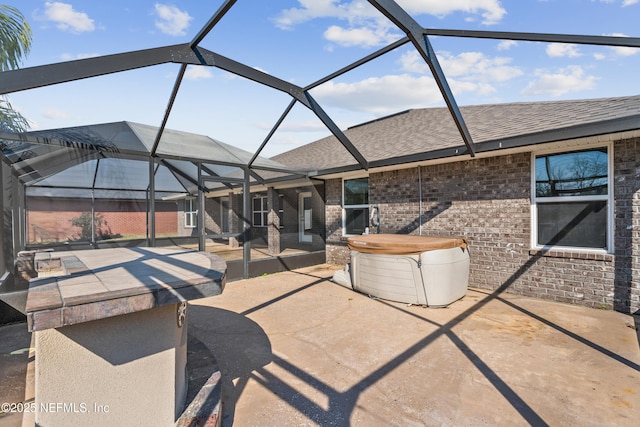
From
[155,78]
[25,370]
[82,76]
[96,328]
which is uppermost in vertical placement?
[155,78]

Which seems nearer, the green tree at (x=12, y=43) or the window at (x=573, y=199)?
the window at (x=573, y=199)

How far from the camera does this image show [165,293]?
5.42ft

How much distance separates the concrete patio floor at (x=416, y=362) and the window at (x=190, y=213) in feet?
9.18

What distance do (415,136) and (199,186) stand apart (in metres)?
→ 5.65

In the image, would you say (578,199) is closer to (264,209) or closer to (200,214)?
(200,214)

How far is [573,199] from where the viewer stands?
5184 millimetres

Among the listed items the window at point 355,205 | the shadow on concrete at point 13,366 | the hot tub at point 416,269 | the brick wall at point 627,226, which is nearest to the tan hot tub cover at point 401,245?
the hot tub at point 416,269

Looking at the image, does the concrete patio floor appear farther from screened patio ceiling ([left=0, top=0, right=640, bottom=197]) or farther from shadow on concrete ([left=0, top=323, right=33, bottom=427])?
screened patio ceiling ([left=0, top=0, right=640, bottom=197])

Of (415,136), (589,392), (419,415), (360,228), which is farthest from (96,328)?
(415,136)

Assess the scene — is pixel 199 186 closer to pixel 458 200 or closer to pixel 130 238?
pixel 130 238

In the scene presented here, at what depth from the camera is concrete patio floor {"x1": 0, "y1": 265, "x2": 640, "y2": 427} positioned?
2396 millimetres

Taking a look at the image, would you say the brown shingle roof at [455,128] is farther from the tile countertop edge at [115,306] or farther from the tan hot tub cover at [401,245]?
the tile countertop edge at [115,306]

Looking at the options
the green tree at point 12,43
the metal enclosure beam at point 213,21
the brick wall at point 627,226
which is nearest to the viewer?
the metal enclosure beam at point 213,21

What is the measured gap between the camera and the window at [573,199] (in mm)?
4863
